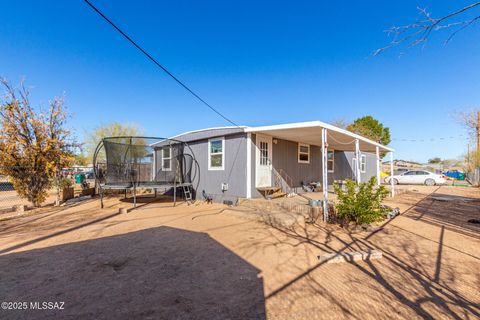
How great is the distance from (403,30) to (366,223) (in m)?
4.44

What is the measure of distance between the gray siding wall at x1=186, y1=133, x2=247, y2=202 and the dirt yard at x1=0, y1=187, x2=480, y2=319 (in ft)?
7.96

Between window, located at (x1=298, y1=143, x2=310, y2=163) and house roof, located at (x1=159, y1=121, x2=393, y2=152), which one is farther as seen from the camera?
window, located at (x1=298, y1=143, x2=310, y2=163)

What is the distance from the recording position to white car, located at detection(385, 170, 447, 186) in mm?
17766

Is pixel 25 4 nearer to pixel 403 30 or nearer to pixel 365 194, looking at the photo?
pixel 403 30

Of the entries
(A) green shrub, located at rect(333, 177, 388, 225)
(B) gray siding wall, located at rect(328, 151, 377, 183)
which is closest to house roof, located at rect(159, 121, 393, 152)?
(A) green shrub, located at rect(333, 177, 388, 225)

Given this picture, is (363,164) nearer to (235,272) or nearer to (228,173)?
(228,173)

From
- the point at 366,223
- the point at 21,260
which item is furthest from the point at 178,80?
the point at 366,223

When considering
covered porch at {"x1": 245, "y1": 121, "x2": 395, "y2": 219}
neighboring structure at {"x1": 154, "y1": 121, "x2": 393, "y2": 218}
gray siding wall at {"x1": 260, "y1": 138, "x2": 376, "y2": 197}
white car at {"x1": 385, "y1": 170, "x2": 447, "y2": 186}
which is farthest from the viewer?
white car at {"x1": 385, "y1": 170, "x2": 447, "y2": 186}

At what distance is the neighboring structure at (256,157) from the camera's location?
7.63m

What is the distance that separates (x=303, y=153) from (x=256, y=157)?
324 cm

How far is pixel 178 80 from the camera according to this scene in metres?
5.45

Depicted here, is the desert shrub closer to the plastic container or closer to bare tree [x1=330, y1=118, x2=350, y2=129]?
the plastic container

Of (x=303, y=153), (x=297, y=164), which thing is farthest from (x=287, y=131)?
(x=303, y=153)

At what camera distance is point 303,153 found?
1016 centimetres
